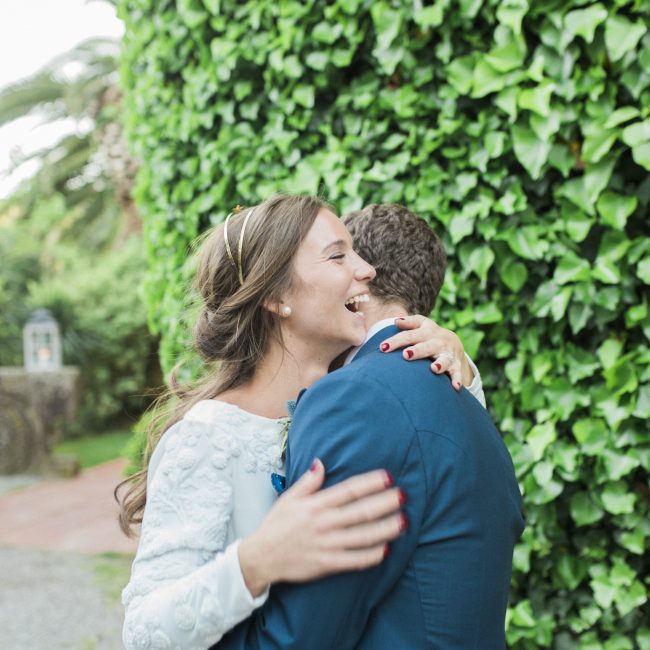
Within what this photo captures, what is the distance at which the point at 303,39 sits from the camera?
305 centimetres

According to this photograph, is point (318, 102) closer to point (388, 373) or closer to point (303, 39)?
point (303, 39)

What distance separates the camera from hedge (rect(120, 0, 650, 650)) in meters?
2.48

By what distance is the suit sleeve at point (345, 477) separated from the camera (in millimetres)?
1283

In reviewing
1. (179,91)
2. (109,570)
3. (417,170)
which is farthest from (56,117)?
(417,170)

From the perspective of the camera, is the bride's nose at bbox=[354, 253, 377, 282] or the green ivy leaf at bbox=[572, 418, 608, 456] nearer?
the bride's nose at bbox=[354, 253, 377, 282]

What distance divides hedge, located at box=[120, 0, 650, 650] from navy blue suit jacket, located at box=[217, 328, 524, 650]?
1.29 metres

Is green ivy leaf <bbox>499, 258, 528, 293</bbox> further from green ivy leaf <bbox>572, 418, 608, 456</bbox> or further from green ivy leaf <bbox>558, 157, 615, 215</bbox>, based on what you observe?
green ivy leaf <bbox>572, 418, 608, 456</bbox>

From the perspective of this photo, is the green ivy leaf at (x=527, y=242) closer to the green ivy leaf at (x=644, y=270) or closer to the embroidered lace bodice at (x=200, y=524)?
the green ivy leaf at (x=644, y=270)

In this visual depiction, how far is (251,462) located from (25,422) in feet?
→ 29.8

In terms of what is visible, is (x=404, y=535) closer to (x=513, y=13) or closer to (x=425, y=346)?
(x=425, y=346)

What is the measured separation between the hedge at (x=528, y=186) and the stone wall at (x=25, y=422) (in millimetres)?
7648

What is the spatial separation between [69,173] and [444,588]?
583 inches

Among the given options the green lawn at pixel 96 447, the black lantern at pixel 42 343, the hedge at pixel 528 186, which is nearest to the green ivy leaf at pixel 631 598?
the hedge at pixel 528 186

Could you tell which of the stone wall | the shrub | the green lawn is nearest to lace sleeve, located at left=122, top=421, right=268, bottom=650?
the stone wall
